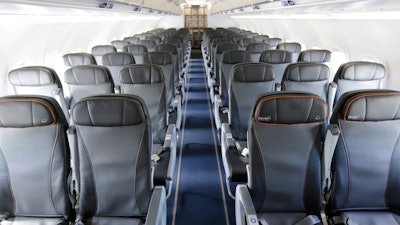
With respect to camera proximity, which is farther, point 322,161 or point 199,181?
point 199,181

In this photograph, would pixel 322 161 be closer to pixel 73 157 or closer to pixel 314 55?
pixel 73 157

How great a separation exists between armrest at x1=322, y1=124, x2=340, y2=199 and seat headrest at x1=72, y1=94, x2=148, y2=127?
4.15ft

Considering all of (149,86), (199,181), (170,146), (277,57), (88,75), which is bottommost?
(199,181)

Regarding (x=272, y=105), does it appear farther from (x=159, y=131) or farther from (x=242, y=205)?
(x=159, y=131)

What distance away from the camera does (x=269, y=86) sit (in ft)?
13.8

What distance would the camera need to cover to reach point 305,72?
13.5 feet

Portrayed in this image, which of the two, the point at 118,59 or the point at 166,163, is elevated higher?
the point at 118,59

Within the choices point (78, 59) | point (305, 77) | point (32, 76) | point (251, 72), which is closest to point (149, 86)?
point (251, 72)

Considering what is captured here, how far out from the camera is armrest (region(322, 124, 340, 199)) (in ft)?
7.27

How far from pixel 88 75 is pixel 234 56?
2.55 metres

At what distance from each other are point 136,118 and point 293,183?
1231 millimetres

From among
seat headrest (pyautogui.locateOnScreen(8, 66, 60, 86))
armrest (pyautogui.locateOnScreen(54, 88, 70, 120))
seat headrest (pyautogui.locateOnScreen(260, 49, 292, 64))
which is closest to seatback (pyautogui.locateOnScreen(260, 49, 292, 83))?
seat headrest (pyautogui.locateOnScreen(260, 49, 292, 64))

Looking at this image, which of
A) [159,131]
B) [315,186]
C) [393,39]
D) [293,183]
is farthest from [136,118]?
[393,39]

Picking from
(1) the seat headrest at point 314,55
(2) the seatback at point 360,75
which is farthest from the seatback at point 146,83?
(1) the seat headrest at point 314,55
